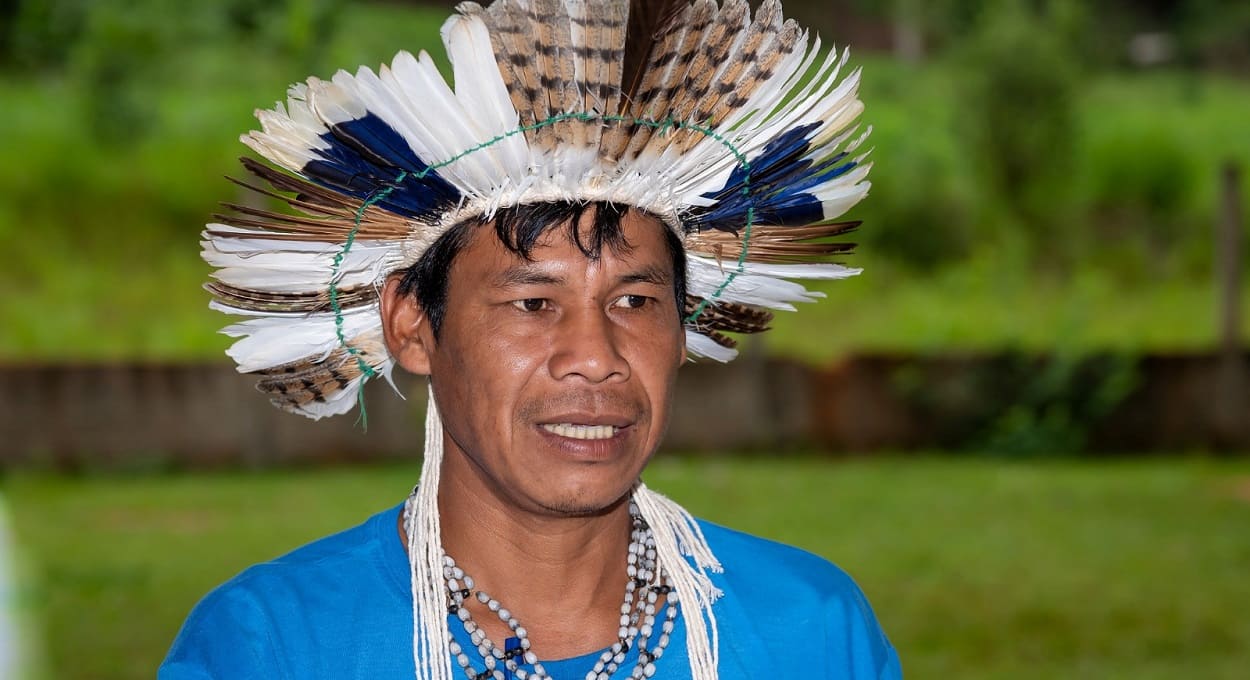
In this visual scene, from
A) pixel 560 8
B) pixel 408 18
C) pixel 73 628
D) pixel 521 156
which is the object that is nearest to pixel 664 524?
pixel 521 156

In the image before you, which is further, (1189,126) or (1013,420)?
(1189,126)

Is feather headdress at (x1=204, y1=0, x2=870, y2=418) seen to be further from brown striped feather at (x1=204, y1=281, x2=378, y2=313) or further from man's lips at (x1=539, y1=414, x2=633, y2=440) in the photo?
A: man's lips at (x1=539, y1=414, x2=633, y2=440)

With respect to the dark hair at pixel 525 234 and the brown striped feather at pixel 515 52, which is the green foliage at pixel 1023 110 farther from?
the brown striped feather at pixel 515 52

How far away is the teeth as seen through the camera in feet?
6.07

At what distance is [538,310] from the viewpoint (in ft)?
6.17

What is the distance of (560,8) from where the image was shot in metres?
1.75

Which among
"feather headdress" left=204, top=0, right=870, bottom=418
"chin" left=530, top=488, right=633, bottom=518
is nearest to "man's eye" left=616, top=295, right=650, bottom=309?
"feather headdress" left=204, top=0, right=870, bottom=418

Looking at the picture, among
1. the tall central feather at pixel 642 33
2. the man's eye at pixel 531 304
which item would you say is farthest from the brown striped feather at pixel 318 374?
the tall central feather at pixel 642 33

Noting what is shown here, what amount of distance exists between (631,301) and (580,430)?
0.19 metres

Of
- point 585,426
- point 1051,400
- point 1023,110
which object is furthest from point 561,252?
point 1023,110

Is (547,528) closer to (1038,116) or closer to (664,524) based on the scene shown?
(664,524)

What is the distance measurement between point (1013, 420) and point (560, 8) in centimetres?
922

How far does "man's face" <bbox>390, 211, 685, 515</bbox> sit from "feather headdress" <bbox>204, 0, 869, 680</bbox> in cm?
9

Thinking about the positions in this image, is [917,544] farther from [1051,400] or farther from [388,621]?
[388,621]
